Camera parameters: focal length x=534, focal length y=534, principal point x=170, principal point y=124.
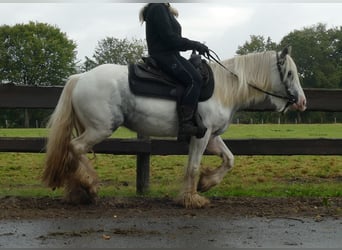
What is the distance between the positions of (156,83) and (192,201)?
1523 millimetres

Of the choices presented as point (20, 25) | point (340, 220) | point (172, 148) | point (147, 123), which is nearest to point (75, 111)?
point (147, 123)

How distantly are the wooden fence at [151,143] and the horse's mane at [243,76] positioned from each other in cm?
61

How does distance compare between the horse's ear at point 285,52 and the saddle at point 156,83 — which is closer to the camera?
the saddle at point 156,83

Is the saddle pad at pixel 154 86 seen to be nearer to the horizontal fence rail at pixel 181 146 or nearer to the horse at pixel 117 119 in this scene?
the horse at pixel 117 119

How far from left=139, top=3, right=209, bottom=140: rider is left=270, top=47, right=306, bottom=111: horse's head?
1131 mm

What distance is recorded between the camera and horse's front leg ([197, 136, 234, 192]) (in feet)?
22.7

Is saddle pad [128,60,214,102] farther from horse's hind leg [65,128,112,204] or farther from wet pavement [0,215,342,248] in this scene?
wet pavement [0,215,342,248]

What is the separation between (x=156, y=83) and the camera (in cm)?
666

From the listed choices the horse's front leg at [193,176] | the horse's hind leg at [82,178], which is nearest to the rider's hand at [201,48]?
the horse's front leg at [193,176]

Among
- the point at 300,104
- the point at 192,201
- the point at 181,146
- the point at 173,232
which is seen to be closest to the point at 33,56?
the point at 181,146

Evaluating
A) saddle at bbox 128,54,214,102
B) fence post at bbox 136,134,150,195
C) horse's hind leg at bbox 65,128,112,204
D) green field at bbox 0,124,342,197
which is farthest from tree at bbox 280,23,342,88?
horse's hind leg at bbox 65,128,112,204

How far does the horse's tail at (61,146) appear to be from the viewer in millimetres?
6504

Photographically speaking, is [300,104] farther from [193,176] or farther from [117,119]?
[117,119]

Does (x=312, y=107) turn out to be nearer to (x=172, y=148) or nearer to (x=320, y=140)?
(x=320, y=140)
